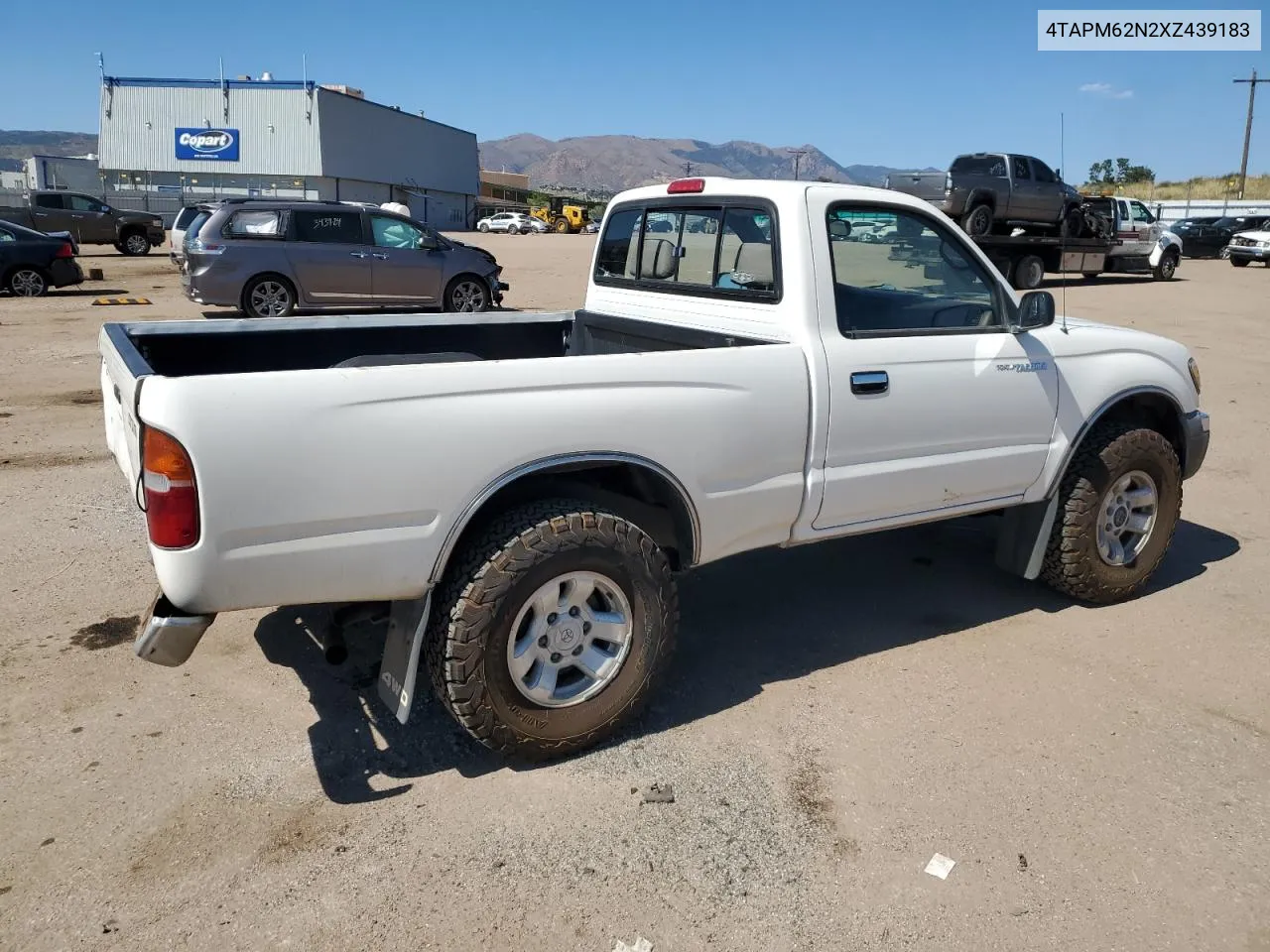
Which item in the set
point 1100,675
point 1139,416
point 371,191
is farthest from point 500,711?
point 371,191

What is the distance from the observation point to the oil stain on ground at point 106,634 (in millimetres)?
4188

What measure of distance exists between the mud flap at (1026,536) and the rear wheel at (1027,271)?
19890 mm

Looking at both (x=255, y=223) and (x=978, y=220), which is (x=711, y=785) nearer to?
(x=255, y=223)

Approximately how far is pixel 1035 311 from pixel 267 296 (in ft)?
39.9

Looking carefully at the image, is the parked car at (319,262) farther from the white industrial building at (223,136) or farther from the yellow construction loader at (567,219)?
the yellow construction loader at (567,219)

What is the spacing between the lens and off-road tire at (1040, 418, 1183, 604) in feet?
15.2

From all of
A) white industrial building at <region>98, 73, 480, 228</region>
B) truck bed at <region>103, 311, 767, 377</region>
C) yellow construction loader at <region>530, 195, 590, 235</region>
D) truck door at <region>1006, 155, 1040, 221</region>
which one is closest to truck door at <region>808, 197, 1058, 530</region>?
truck bed at <region>103, 311, 767, 377</region>

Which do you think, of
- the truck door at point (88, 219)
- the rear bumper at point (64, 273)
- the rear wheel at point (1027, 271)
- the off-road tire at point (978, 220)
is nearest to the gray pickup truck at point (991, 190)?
the off-road tire at point (978, 220)

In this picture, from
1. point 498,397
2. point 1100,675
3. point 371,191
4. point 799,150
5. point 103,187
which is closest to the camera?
point 498,397

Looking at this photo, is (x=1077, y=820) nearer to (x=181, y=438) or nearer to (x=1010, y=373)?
(x=1010, y=373)

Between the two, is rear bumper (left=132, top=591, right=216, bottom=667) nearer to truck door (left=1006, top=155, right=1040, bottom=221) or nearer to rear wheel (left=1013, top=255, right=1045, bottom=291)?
truck door (left=1006, top=155, right=1040, bottom=221)

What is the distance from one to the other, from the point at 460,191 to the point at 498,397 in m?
80.0

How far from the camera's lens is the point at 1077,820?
10.4 ft

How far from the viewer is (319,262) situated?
14281 millimetres
